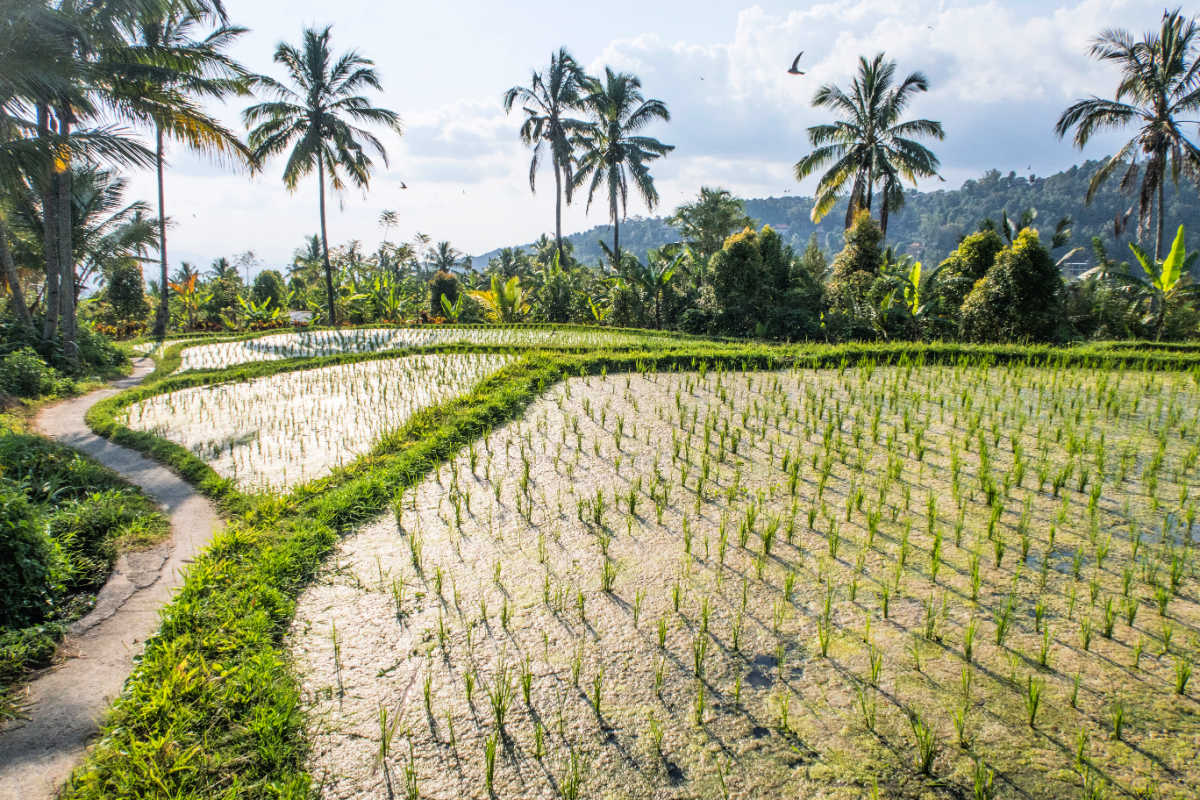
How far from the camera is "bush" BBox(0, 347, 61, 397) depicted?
9.30m

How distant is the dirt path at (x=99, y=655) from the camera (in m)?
2.48

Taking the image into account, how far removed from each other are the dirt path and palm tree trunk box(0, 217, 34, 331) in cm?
876

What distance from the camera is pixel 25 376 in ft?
31.7

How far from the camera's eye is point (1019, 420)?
228 inches

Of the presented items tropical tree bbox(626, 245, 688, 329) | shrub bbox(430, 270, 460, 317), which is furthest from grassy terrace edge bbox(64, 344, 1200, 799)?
shrub bbox(430, 270, 460, 317)

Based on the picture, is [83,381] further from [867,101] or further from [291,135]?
[867,101]

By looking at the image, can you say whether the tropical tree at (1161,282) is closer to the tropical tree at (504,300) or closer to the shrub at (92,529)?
the shrub at (92,529)

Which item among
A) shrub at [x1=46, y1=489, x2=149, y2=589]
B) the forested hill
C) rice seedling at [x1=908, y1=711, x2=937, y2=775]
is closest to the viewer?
rice seedling at [x1=908, y1=711, x2=937, y2=775]

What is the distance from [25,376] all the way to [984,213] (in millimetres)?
100196

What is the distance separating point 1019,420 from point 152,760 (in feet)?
21.2

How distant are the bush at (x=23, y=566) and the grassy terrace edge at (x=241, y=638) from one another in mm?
825

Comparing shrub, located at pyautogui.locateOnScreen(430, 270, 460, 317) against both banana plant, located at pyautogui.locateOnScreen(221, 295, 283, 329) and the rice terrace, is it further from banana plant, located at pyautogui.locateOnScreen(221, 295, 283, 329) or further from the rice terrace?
the rice terrace

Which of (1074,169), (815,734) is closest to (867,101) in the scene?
(815,734)

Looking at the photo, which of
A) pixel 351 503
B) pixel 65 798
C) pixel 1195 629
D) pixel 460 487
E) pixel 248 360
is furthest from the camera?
pixel 248 360
